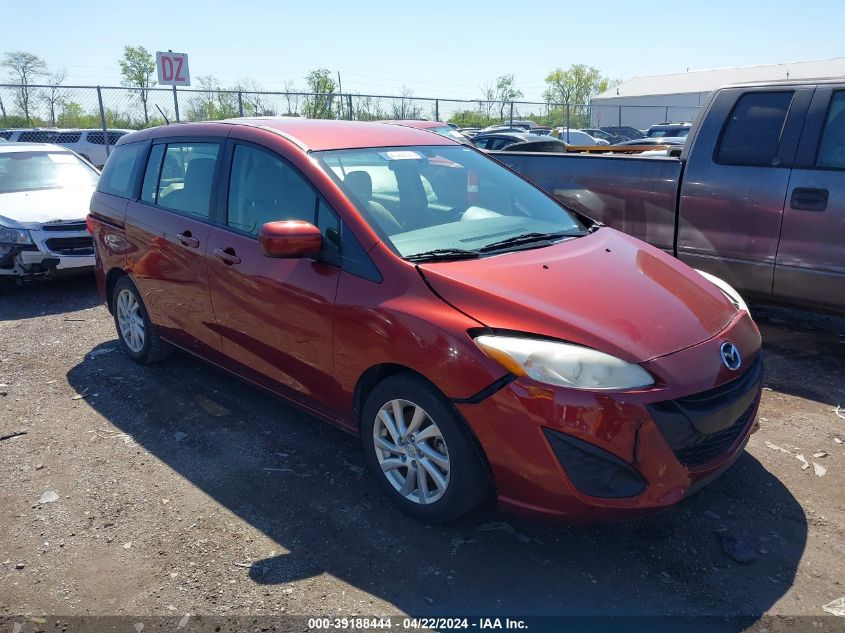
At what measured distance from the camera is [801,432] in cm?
398

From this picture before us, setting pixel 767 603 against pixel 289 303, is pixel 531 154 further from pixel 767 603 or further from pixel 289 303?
pixel 767 603


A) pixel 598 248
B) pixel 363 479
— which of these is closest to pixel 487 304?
pixel 598 248

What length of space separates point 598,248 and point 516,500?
4.94 feet

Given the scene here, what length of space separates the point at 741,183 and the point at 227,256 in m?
3.75

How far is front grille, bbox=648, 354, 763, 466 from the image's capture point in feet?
8.75

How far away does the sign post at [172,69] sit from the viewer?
46.6ft

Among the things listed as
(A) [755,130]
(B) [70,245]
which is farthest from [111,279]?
(A) [755,130]

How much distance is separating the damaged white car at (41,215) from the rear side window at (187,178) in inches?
124

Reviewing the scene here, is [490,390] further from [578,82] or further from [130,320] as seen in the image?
[578,82]

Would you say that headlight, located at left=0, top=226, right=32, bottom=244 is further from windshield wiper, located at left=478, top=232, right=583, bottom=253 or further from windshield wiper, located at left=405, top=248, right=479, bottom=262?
windshield wiper, located at left=478, top=232, right=583, bottom=253

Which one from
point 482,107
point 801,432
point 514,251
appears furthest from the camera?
point 482,107

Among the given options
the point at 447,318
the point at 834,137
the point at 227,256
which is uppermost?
the point at 834,137

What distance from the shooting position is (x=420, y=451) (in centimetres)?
307

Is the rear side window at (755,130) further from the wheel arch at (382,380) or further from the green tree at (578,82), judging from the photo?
the green tree at (578,82)
